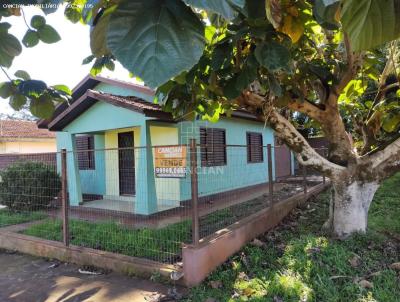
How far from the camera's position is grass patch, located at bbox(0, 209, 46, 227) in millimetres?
7910

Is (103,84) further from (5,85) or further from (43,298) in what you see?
(5,85)

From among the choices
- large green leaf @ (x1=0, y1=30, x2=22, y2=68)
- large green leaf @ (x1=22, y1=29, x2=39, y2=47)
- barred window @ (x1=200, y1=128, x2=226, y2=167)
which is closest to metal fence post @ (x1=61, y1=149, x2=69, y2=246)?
barred window @ (x1=200, y1=128, x2=226, y2=167)

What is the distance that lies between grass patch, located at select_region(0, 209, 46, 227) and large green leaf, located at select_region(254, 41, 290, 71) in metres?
7.44

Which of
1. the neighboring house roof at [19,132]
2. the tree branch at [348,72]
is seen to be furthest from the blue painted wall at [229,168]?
the neighboring house roof at [19,132]

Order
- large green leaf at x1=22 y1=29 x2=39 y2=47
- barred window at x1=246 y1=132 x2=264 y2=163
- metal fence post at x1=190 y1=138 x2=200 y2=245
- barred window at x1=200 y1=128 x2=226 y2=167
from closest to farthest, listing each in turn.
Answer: large green leaf at x1=22 y1=29 x2=39 y2=47
metal fence post at x1=190 y1=138 x2=200 y2=245
barred window at x1=200 y1=128 x2=226 y2=167
barred window at x1=246 y1=132 x2=264 y2=163

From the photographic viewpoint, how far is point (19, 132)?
1991 centimetres

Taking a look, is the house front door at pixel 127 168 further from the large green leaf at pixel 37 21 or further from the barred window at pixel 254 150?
the large green leaf at pixel 37 21

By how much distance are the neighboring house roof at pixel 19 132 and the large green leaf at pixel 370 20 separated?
19.8 meters

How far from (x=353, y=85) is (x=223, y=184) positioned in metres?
3.82

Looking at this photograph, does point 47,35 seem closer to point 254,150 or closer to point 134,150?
point 134,150

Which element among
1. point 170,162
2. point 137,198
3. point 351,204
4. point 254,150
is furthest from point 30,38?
point 254,150

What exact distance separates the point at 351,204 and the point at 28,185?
7.57 m

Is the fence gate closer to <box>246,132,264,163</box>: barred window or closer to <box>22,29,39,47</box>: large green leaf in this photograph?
<box>246,132,264,163</box>: barred window

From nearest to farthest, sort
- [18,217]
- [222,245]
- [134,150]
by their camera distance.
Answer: [222,245] → [134,150] → [18,217]
